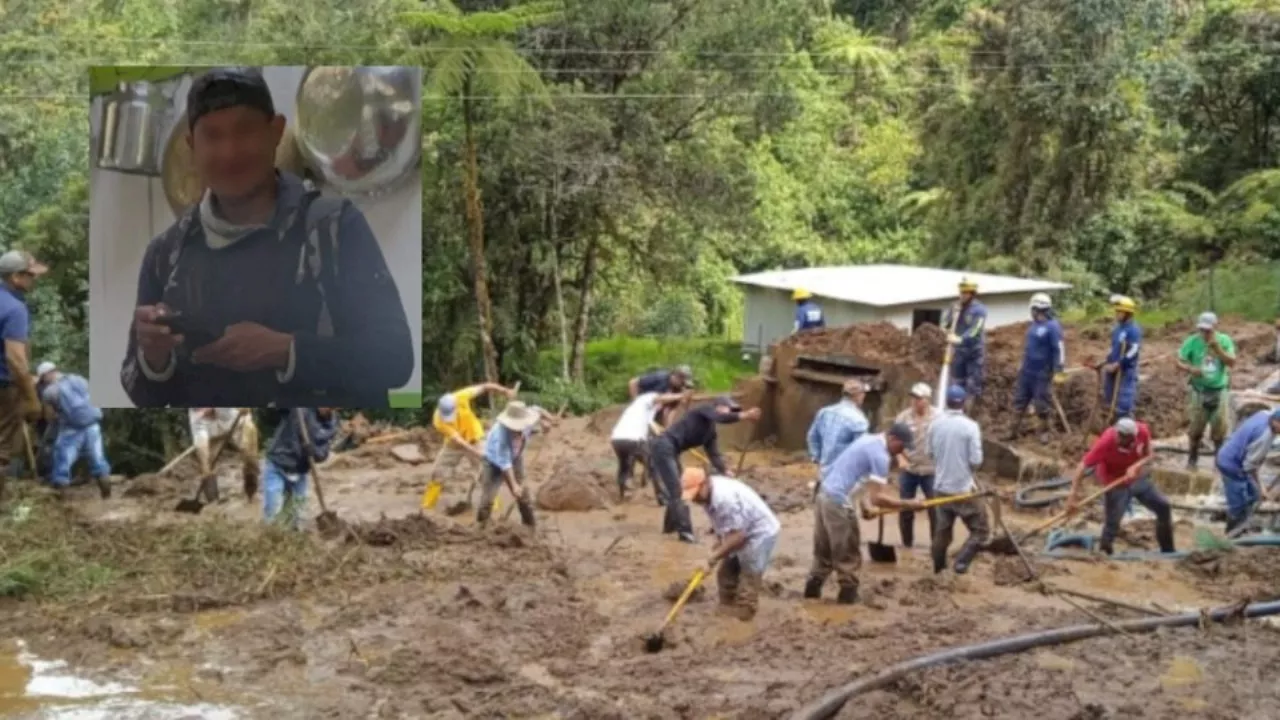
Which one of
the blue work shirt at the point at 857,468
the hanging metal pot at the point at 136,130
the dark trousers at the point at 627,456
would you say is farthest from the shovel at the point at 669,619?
the hanging metal pot at the point at 136,130

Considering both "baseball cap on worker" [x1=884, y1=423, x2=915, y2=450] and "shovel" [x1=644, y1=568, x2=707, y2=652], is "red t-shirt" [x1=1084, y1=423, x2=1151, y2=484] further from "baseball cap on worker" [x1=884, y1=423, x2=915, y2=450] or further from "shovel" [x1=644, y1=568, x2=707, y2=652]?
"shovel" [x1=644, y1=568, x2=707, y2=652]

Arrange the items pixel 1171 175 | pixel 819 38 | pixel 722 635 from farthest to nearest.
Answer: pixel 819 38, pixel 1171 175, pixel 722 635

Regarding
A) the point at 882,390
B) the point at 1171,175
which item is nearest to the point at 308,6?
the point at 882,390

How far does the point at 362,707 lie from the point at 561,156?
1454cm

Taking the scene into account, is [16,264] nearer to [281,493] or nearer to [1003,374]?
[281,493]

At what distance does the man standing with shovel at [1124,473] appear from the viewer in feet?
41.8

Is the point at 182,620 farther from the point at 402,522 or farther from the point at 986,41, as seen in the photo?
the point at 986,41

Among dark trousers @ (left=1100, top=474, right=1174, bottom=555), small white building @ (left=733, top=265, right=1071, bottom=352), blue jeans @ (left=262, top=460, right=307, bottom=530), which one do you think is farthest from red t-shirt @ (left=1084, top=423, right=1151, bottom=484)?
small white building @ (left=733, top=265, right=1071, bottom=352)

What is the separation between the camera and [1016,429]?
18.6 meters

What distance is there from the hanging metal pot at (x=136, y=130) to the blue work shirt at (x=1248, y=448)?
33.3 ft

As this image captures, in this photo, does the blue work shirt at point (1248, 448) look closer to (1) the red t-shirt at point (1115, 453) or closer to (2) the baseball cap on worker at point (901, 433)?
(1) the red t-shirt at point (1115, 453)

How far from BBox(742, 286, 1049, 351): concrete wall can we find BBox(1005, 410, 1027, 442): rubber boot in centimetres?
384

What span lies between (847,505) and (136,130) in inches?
279

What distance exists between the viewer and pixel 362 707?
963 cm
